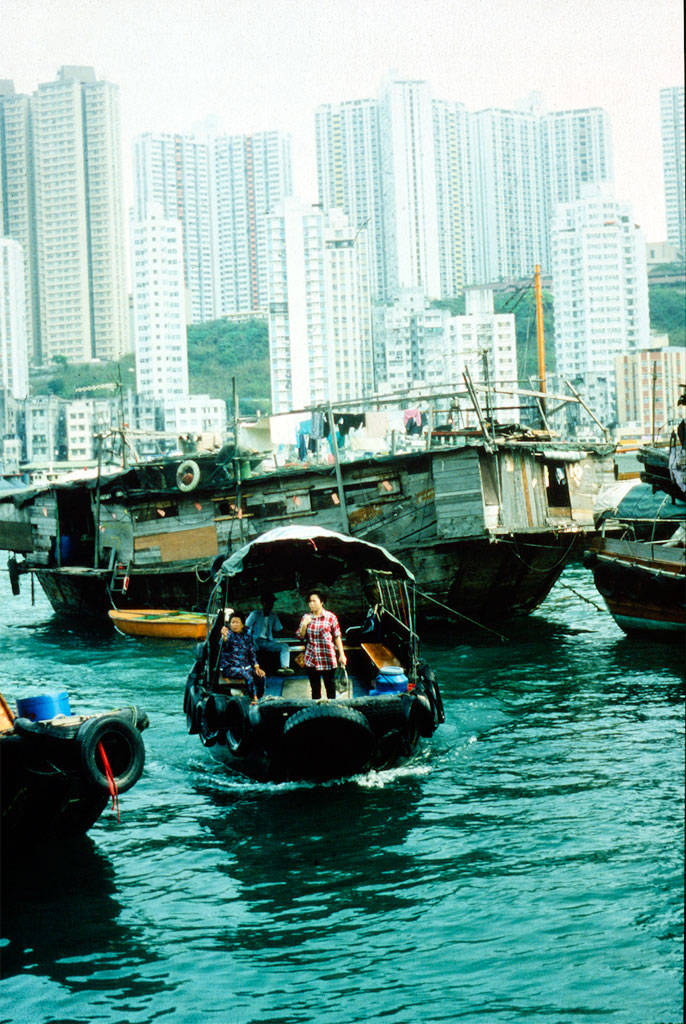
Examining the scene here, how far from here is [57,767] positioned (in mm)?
7836

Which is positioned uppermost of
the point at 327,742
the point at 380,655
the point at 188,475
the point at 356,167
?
the point at 356,167

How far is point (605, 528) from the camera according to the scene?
65.2 ft

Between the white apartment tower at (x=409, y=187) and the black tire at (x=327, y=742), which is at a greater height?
the white apartment tower at (x=409, y=187)

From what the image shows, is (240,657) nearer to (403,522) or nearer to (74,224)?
(403,522)

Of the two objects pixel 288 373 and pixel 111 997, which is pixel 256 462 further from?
pixel 288 373

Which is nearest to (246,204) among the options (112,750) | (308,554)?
(308,554)

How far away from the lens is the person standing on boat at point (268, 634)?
1174cm

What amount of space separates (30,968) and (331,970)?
1.84 metres

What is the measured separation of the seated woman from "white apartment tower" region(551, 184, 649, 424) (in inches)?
2742

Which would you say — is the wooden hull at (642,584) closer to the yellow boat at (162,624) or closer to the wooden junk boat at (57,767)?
the yellow boat at (162,624)

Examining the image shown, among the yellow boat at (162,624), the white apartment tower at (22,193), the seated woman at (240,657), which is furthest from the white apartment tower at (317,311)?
the seated woman at (240,657)

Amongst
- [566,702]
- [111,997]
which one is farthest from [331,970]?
[566,702]

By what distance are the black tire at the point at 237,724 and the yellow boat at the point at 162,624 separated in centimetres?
833

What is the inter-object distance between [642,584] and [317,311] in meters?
81.5
